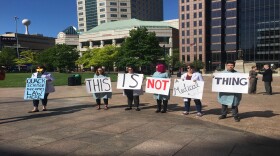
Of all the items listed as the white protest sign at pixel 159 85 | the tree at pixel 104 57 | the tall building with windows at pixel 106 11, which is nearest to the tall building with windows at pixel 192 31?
the tree at pixel 104 57

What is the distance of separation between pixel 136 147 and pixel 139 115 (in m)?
3.93

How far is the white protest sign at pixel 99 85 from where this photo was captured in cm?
1195

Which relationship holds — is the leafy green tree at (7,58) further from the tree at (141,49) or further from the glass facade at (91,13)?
the glass facade at (91,13)

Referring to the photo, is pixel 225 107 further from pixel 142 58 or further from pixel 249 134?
pixel 142 58

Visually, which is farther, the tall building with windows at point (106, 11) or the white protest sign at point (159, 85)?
the tall building with windows at point (106, 11)

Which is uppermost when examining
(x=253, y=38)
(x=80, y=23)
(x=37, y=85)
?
(x=80, y=23)

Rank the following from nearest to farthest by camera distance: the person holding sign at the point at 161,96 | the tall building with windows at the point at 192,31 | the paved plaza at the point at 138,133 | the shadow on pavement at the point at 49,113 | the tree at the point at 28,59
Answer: the paved plaza at the point at 138,133
the shadow on pavement at the point at 49,113
the person holding sign at the point at 161,96
the tree at the point at 28,59
the tall building with windows at the point at 192,31

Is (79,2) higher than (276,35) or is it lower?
higher

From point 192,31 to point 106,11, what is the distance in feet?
192

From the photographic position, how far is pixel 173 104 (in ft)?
44.2

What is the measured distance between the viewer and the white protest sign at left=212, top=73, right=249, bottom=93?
9.31 meters

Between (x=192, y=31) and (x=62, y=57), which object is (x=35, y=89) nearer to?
(x=62, y=57)

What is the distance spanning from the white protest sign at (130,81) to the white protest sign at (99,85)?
19.0 inches

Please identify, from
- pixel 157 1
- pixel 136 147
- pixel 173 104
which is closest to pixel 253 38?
pixel 157 1
